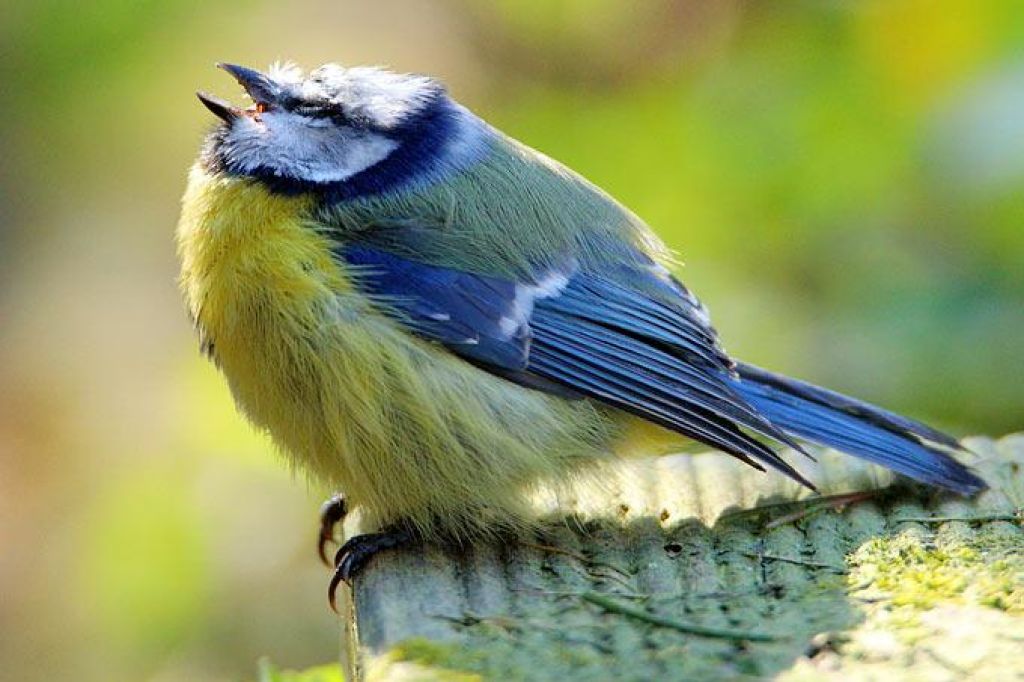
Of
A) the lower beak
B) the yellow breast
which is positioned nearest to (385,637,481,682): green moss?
the yellow breast

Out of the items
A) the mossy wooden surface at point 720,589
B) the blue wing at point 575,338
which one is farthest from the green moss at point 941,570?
the blue wing at point 575,338

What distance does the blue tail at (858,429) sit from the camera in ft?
8.41

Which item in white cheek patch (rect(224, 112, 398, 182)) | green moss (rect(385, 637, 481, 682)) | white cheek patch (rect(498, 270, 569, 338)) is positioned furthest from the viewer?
white cheek patch (rect(224, 112, 398, 182))

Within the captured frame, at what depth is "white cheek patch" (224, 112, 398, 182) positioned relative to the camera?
2.70 metres

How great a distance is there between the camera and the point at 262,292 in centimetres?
248

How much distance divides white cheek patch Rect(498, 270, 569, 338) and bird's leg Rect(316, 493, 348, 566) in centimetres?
48

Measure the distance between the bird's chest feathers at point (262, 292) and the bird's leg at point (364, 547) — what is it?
249mm

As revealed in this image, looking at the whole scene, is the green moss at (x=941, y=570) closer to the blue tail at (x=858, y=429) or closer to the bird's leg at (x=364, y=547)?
the blue tail at (x=858, y=429)

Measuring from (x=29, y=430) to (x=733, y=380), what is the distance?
2.88 m

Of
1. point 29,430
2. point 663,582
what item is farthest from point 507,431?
point 29,430

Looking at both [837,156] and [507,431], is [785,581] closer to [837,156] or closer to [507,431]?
[507,431]

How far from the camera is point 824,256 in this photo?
397 cm

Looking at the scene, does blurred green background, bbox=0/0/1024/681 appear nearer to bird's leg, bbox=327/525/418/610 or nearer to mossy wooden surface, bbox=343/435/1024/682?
mossy wooden surface, bbox=343/435/1024/682

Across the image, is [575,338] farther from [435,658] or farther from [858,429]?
[435,658]
